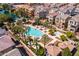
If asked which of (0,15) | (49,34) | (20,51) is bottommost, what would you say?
(20,51)

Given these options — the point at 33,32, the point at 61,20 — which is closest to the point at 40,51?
the point at 33,32

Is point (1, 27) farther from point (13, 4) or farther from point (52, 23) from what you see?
point (52, 23)

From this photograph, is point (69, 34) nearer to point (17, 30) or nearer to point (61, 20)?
point (61, 20)

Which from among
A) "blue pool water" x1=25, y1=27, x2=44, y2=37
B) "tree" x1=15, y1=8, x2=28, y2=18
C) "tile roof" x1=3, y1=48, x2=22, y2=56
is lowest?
"tile roof" x1=3, y1=48, x2=22, y2=56

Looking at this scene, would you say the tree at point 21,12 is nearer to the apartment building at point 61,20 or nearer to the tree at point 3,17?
the tree at point 3,17

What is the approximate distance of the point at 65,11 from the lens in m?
1.40

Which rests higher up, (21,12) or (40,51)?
(21,12)

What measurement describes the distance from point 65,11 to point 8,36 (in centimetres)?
45

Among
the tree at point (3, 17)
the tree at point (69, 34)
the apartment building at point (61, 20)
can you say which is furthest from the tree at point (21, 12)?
the tree at point (69, 34)

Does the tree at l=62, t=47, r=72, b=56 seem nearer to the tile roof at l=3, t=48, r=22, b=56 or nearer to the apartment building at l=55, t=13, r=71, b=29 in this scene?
the apartment building at l=55, t=13, r=71, b=29

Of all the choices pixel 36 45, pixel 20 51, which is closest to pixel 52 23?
pixel 36 45

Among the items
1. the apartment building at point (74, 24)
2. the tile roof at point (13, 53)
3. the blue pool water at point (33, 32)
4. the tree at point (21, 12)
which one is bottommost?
the tile roof at point (13, 53)

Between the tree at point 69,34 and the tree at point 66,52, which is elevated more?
the tree at point 69,34

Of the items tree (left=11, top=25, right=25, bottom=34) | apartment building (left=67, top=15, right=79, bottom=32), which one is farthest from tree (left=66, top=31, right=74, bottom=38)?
tree (left=11, top=25, right=25, bottom=34)
